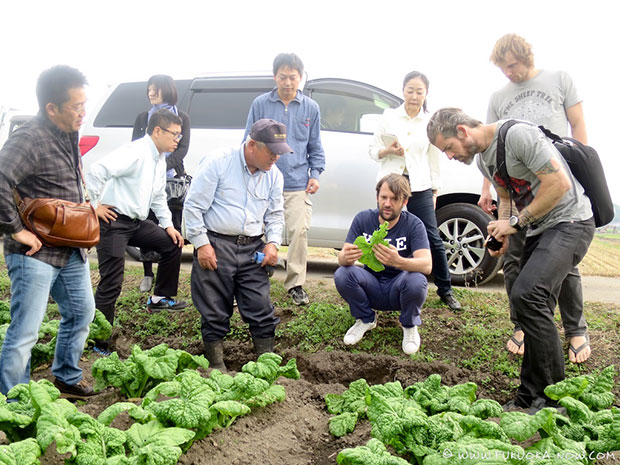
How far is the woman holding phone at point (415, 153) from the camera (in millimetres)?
4926

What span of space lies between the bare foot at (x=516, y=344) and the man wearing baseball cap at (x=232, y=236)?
1.86 meters

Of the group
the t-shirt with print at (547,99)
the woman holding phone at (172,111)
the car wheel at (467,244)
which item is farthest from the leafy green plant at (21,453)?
the car wheel at (467,244)

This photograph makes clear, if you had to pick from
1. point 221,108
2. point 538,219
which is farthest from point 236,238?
point 221,108

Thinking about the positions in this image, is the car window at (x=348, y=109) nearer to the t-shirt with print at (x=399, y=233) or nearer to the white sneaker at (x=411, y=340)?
the t-shirt with print at (x=399, y=233)

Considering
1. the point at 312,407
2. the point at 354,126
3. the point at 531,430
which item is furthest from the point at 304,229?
the point at 531,430

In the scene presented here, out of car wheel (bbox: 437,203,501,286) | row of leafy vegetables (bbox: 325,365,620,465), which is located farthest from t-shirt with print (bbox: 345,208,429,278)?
car wheel (bbox: 437,203,501,286)

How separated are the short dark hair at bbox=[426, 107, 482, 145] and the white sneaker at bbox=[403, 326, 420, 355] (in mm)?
1681

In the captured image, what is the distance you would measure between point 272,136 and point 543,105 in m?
1.98

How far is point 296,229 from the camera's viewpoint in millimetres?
5250

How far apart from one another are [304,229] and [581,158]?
2.58 metres

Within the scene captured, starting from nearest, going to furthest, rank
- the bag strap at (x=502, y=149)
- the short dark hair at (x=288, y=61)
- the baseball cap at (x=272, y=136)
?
the bag strap at (x=502, y=149) < the baseball cap at (x=272, y=136) < the short dark hair at (x=288, y=61)

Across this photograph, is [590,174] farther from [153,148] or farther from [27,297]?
[27,297]

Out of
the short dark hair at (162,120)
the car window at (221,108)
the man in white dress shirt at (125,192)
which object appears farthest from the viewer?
the car window at (221,108)

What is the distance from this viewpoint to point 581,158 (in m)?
3.42
